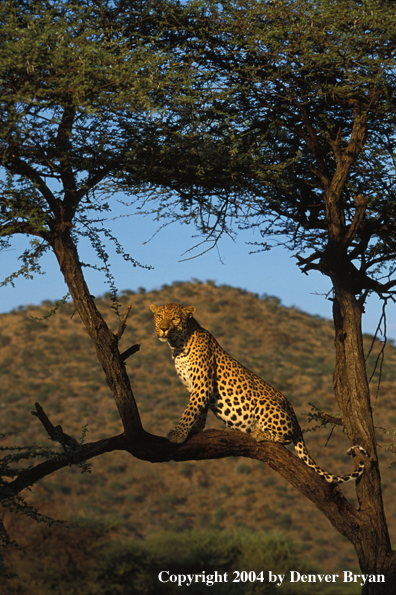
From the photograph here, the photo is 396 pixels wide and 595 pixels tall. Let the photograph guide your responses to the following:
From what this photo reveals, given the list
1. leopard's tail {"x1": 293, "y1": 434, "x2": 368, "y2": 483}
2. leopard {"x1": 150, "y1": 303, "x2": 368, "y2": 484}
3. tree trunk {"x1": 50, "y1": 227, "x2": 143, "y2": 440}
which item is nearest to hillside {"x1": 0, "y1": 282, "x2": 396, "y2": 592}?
leopard's tail {"x1": 293, "y1": 434, "x2": 368, "y2": 483}

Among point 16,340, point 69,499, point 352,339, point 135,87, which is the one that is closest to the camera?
point 135,87

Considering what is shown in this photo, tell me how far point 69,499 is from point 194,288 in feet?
67.0

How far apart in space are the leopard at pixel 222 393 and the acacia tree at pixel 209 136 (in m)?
0.21

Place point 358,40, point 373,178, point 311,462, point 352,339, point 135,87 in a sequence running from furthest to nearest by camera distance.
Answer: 1. point 373,178
2. point 352,339
3. point 358,40
4. point 311,462
5. point 135,87

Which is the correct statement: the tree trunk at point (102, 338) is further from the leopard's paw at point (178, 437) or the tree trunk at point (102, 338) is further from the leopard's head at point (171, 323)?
the leopard's head at point (171, 323)

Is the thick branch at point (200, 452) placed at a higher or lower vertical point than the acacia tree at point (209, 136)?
lower

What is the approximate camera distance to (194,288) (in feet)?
153

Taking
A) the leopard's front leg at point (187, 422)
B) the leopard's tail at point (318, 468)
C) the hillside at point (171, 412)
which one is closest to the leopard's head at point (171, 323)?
the leopard's front leg at point (187, 422)

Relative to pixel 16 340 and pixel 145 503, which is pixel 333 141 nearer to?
pixel 145 503

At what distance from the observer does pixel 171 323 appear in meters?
7.39

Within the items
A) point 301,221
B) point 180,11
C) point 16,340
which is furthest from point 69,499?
point 180,11

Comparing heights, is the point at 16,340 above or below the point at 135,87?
above

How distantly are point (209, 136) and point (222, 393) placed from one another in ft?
11.5

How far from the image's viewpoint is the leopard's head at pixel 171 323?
734 centimetres
